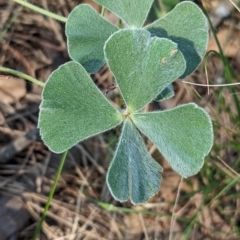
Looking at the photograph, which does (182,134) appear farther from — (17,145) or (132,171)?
(17,145)

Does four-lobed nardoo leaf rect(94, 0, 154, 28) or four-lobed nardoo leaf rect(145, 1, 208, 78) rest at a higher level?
four-lobed nardoo leaf rect(94, 0, 154, 28)

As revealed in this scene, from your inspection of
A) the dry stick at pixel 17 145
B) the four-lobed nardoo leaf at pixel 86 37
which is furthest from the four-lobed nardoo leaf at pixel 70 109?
the dry stick at pixel 17 145

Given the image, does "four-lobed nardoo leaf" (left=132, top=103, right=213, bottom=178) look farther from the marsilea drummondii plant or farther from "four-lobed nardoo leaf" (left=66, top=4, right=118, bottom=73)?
"four-lobed nardoo leaf" (left=66, top=4, right=118, bottom=73)

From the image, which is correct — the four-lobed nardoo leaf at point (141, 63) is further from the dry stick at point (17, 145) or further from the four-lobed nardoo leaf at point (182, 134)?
the dry stick at point (17, 145)

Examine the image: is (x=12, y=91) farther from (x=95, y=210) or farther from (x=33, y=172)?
(x=95, y=210)

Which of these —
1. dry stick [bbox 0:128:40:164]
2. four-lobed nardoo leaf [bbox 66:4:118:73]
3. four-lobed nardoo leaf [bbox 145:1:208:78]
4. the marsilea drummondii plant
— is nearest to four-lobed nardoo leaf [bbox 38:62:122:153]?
the marsilea drummondii plant

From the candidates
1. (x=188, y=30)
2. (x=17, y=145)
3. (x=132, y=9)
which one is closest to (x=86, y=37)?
(x=132, y=9)

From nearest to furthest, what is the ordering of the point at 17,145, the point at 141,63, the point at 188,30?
1. the point at 141,63
2. the point at 188,30
3. the point at 17,145
